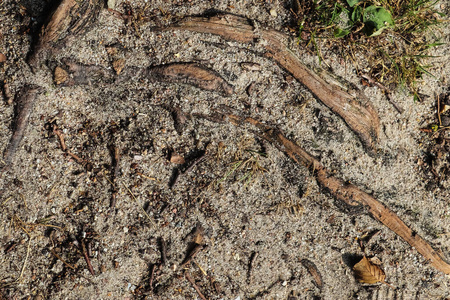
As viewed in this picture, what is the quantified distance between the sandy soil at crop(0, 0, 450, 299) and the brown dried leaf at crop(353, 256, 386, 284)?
0.08 m

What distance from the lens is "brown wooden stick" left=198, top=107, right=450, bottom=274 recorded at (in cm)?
256

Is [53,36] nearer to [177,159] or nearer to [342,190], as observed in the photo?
[177,159]

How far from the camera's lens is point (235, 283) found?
262 centimetres

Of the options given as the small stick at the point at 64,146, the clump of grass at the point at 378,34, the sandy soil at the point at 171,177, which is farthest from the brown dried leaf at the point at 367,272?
the small stick at the point at 64,146

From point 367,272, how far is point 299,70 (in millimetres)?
1716

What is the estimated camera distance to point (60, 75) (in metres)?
A: 2.42

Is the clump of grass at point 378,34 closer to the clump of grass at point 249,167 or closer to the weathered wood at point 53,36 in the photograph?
the clump of grass at point 249,167

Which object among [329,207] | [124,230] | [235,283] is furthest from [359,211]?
[124,230]

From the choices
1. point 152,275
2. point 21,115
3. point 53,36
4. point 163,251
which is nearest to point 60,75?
point 53,36

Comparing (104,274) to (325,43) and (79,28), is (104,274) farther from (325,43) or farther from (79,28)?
(325,43)

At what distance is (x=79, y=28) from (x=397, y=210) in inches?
113

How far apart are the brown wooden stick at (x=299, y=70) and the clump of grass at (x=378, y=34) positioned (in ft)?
0.64

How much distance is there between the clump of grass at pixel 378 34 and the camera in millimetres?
2549

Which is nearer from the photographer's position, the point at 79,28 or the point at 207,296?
the point at 79,28
